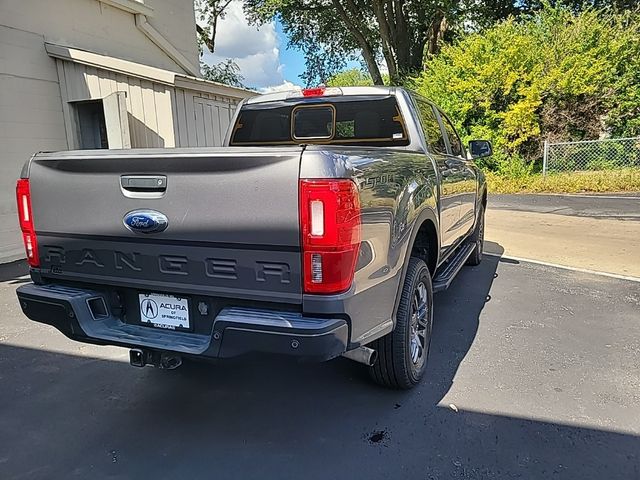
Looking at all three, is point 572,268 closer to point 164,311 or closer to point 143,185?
point 164,311

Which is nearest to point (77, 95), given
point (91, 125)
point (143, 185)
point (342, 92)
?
point (91, 125)

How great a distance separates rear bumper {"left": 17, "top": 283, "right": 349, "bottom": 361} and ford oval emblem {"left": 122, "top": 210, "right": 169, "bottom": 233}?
1.61 ft

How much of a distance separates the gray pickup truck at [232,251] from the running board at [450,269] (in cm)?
61

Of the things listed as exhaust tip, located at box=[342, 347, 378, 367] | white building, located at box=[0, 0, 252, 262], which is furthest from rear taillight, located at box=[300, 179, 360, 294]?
white building, located at box=[0, 0, 252, 262]

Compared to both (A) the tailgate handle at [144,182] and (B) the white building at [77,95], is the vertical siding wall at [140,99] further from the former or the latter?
(A) the tailgate handle at [144,182]

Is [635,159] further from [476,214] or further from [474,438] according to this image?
[474,438]

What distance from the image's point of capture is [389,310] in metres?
2.55

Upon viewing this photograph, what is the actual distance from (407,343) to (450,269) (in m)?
1.60

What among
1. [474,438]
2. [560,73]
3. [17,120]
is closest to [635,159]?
[560,73]

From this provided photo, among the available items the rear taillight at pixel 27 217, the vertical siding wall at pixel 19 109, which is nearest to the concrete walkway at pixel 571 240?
the rear taillight at pixel 27 217

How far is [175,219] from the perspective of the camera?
90.2 inches

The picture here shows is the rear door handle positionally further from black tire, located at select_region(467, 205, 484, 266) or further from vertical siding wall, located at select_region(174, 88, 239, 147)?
vertical siding wall, located at select_region(174, 88, 239, 147)

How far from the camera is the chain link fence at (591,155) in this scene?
1292cm

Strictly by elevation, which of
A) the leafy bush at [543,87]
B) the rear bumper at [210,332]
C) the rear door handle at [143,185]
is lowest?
the rear bumper at [210,332]
